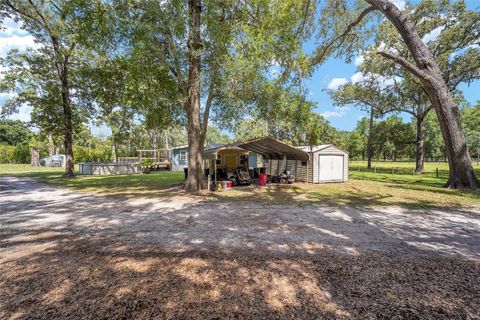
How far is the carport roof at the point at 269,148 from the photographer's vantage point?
1207 centimetres

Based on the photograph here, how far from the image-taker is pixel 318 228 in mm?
5203

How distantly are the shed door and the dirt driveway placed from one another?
7940 millimetres

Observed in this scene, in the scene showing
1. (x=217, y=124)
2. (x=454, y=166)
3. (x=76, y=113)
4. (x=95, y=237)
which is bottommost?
(x=95, y=237)

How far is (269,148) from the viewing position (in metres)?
15.0

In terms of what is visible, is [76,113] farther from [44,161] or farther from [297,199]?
[44,161]

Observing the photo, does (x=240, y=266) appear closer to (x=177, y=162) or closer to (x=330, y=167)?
(x=330, y=167)

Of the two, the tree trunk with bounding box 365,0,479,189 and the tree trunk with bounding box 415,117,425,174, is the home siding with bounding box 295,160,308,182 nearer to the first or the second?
the tree trunk with bounding box 365,0,479,189

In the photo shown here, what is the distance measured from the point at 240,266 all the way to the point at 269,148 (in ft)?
39.7

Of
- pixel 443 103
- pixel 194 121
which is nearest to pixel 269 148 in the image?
pixel 194 121

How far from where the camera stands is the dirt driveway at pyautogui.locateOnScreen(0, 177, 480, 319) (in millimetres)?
2402

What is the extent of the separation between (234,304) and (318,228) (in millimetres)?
3363

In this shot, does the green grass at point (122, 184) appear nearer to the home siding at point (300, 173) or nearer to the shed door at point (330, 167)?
the home siding at point (300, 173)

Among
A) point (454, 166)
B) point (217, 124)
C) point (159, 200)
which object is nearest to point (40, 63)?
point (217, 124)

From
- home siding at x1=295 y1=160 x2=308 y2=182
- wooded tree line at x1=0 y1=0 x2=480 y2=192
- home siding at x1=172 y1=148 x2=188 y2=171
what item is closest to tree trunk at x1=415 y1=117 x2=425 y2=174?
wooded tree line at x1=0 y1=0 x2=480 y2=192
